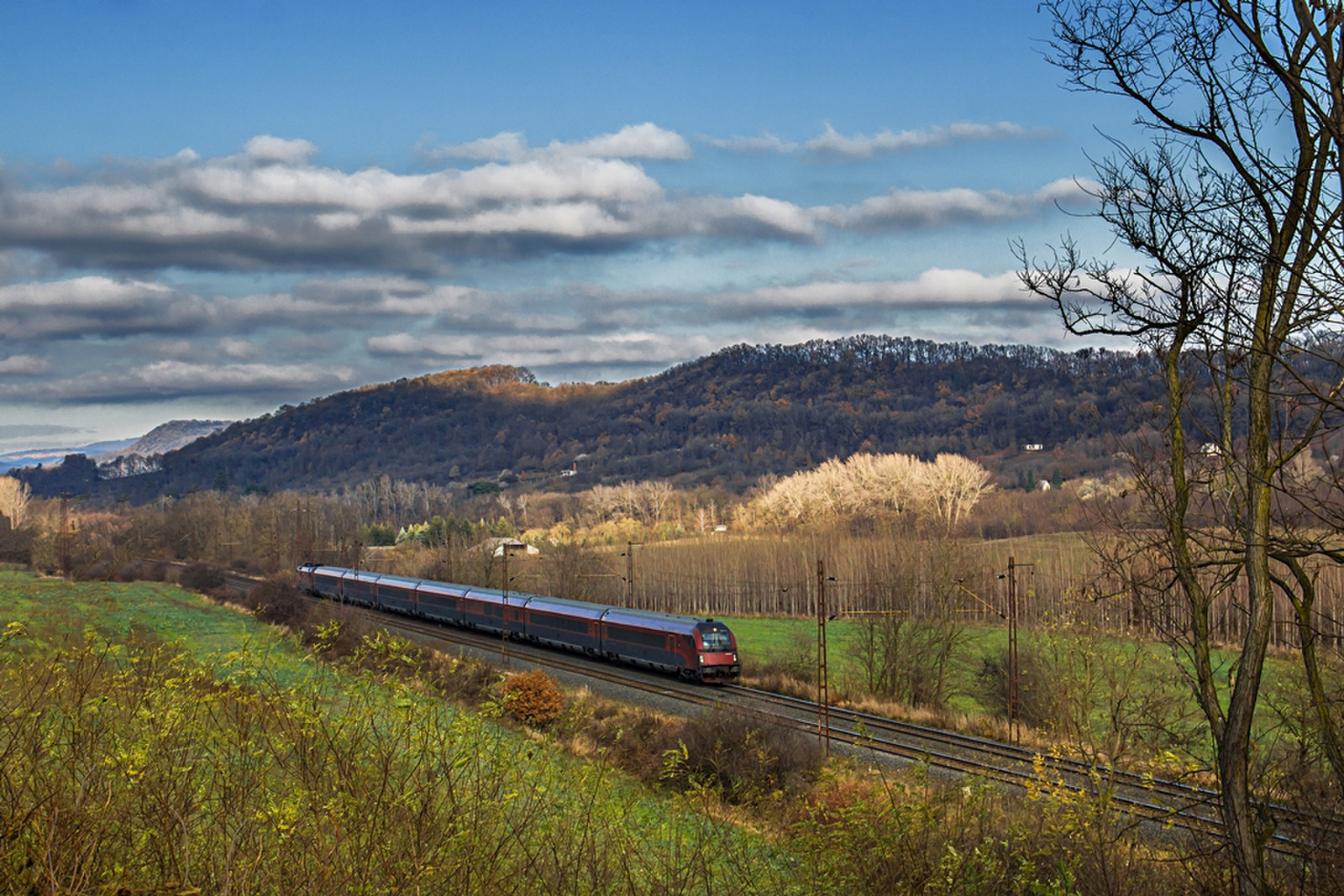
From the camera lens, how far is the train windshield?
3584cm

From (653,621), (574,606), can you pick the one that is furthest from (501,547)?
(653,621)

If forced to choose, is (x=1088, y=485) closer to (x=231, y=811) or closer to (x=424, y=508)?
(x=231, y=811)

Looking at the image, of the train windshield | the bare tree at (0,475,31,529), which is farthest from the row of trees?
the bare tree at (0,475,31,529)

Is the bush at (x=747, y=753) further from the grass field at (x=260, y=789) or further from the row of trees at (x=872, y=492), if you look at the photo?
the row of trees at (x=872, y=492)

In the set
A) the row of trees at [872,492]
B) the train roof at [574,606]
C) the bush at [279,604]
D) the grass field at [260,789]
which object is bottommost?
the train roof at [574,606]

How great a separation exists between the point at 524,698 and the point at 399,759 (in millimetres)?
19815

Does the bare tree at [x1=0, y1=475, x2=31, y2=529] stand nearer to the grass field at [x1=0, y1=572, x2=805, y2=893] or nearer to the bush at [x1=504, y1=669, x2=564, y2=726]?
the bush at [x1=504, y1=669, x2=564, y2=726]

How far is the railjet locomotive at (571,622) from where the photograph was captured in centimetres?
3612

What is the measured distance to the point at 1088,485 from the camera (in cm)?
9856

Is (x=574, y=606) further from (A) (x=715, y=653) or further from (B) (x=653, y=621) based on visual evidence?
(A) (x=715, y=653)

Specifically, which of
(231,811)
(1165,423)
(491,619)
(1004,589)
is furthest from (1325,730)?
(1004,589)

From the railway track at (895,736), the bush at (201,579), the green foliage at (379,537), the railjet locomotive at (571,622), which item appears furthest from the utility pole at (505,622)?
the green foliage at (379,537)

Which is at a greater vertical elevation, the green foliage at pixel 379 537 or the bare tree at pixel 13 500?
the bare tree at pixel 13 500

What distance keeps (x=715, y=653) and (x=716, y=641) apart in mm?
485
